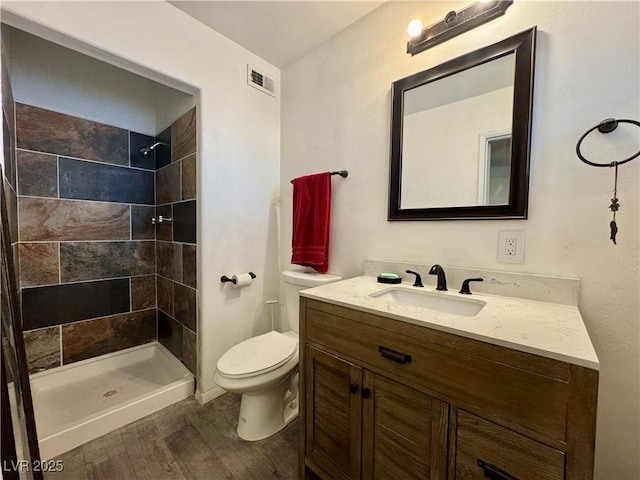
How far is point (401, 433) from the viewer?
88 centimetres

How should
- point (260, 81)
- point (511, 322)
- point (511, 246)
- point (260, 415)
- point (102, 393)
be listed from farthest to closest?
point (260, 81)
point (102, 393)
point (260, 415)
point (511, 246)
point (511, 322)

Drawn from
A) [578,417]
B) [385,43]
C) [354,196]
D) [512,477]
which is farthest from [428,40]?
[512,477]

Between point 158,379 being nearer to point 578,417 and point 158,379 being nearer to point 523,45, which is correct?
point 578,417

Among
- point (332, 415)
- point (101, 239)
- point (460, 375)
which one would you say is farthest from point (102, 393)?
point (460, 375)

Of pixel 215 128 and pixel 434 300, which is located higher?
pixel 215 128

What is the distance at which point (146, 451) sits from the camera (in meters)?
1.36

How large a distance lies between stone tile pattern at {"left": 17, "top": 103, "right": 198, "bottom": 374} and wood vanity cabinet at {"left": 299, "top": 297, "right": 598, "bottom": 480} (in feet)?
3.68

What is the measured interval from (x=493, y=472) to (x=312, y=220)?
1393mm

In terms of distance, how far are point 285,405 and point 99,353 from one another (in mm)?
1612

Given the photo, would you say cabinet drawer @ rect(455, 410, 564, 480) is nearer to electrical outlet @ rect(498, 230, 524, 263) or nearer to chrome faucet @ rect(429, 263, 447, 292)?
chrome faucet @ rect(429, 263, 447, 292)

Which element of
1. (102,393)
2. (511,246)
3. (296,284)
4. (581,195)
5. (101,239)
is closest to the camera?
(581,195)

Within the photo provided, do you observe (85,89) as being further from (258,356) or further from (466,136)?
(466,136)

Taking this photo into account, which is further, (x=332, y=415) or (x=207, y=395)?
(x=207, y=395)

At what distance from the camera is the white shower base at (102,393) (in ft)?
4.60
